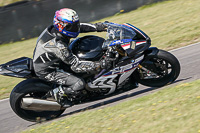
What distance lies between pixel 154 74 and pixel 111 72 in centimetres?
89

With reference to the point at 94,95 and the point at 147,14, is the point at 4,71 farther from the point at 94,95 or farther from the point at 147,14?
the point at 147,14

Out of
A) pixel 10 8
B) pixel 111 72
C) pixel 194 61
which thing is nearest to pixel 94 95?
pixel 111 72

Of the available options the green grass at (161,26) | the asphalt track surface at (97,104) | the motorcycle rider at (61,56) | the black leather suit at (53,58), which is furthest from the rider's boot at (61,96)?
the green grass at (161,26)

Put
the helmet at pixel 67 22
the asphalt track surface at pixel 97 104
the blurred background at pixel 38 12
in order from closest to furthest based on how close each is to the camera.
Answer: the helmet at pixel 67 22 < the asphalt track surface at pixel 97 104 < the blurred background at pixel 38 12

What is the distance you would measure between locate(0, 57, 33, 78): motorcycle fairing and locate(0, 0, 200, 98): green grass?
257 centimetres

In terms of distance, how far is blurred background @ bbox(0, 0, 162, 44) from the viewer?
1518 cm

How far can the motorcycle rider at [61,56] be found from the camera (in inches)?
207

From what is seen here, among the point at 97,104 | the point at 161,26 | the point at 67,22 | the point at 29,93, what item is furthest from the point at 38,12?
the point at 67,22

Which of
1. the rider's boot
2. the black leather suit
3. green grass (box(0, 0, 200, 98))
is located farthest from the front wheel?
green grass (box(0, 0, 200, 98))

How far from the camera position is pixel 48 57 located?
18.1ft

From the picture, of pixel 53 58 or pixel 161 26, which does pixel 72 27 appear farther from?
pixel 161 26

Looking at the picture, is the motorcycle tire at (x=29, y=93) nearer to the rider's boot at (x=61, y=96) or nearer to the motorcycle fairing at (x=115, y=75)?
the rider's boot at (x=61, y=96)

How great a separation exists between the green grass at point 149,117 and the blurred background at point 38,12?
32.2 ft

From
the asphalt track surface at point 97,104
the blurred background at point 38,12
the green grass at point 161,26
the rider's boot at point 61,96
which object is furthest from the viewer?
the blurred background at point 38,12
